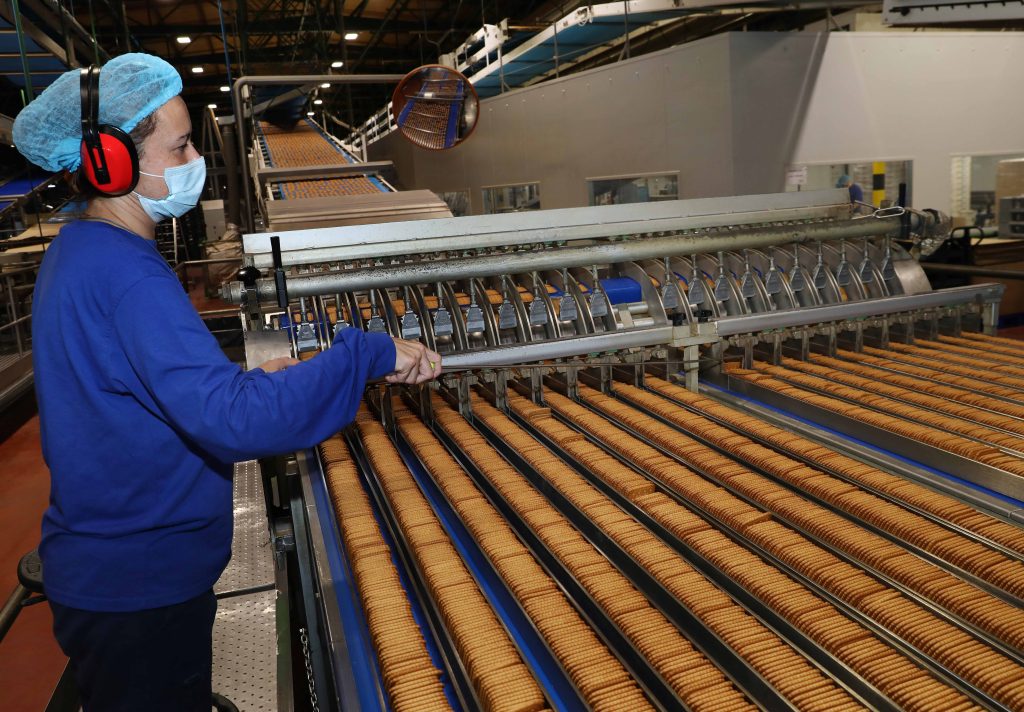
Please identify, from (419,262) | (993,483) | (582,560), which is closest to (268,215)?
(419,262)

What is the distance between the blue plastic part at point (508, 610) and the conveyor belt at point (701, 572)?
17 mm

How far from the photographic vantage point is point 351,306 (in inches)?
143

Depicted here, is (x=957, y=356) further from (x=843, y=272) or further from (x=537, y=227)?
(x=537, y=227)

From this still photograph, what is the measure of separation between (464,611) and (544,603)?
7.7 inches

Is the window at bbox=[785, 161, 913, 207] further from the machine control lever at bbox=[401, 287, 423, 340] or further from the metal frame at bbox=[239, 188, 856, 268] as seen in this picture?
the machine control lever at bbox=[401, 287, 423, 340]

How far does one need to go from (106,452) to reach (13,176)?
11.3 meters

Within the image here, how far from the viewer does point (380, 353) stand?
1626 millimetres

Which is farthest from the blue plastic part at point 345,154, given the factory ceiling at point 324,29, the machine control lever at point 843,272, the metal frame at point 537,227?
the machine control lever at point 843,272

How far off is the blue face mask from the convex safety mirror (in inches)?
177

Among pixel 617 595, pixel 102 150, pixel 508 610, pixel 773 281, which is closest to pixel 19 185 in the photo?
pixel 773 281

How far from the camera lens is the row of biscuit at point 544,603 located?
1.53 meters

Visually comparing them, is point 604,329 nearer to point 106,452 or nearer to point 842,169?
point 106,452

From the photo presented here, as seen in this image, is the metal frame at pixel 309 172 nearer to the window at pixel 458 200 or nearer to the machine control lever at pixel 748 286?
the machine control lever at pixel 748 286

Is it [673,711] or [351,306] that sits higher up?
[351,306]
